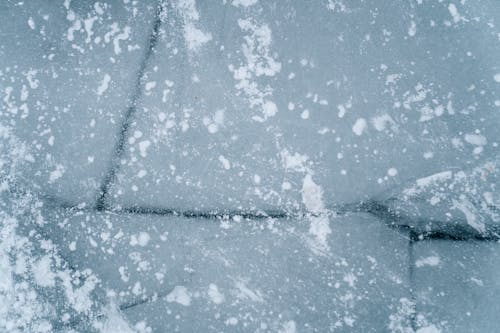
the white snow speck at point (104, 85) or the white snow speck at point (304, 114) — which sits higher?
the white snow speck at point (304, 114)

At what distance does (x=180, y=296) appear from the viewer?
39.7 inches

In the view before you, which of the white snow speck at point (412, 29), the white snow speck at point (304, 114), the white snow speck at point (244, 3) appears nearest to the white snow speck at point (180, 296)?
the white snow speck at point (304, 114)

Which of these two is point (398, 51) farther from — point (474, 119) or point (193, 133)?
point (193, 133)

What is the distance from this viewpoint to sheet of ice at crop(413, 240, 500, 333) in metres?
0.97

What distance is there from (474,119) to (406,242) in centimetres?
36

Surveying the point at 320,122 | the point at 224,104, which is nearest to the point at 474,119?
the point at 320,122

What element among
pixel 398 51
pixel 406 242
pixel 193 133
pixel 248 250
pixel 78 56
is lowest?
pixel 248 250

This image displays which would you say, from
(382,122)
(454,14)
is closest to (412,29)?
(454,14)

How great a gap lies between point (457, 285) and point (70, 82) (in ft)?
3.74

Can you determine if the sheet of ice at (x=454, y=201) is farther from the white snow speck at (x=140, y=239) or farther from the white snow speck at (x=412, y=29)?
the white snow speck at (x=140, y=239)

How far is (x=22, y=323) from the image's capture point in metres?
1.03

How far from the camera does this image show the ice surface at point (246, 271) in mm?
992

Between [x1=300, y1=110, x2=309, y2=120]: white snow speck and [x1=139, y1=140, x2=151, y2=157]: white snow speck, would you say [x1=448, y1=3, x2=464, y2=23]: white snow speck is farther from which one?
[x1=139, y1=140, x2=151, y2=157]: white snow speck

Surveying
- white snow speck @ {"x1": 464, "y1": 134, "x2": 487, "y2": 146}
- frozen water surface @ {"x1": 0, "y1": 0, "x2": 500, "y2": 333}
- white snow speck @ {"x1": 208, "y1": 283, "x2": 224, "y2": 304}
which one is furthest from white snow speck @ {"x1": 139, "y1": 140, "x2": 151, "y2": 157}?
white snow speck @ {"x1": 464, "y1": 134, "x2": 487, "y2": 146}
